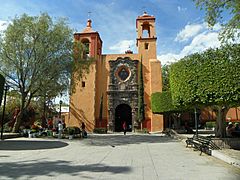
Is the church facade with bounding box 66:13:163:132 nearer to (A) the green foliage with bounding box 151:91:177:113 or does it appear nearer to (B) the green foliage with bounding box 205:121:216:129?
(A) the green foliage with bounding box 151:91:177:113

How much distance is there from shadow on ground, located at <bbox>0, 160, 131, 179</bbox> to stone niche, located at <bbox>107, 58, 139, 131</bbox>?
76.6ft

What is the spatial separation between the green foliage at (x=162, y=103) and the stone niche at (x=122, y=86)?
19.9 feet

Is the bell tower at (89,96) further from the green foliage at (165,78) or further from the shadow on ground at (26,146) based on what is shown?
the shadow on ground at (26,146)

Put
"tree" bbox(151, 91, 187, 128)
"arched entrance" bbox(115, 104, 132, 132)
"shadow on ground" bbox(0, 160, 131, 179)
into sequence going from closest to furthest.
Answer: "shadow on ground" bbox(0, 160, 131, 179) → "tree" bbox(151, 91, 187, 128) → "arched entrance" bbox(115, 104, 132, 132)

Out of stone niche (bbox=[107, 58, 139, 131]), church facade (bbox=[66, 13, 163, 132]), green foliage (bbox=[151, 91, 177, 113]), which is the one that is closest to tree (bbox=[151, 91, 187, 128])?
green foliage (bbox=[151, 91, 177, 113])

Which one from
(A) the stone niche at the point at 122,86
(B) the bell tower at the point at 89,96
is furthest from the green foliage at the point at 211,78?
(B) the bell tower at the point at 89,96

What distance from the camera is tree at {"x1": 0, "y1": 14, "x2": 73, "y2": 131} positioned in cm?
1669

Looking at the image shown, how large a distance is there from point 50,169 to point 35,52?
12.4 metres

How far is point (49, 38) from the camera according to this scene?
56.6ft

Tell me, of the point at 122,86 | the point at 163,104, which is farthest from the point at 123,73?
the point at 163,104

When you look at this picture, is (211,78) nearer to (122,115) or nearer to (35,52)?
(35,52)

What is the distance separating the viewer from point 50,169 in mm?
6473

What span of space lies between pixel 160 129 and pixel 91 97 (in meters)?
9.84

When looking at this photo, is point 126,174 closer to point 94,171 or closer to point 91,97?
point 94,171
